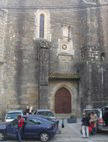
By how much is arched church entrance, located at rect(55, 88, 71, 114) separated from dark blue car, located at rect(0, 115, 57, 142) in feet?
43.0

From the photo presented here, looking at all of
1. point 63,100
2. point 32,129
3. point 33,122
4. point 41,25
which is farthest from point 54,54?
point 32,129

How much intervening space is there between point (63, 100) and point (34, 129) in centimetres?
1409

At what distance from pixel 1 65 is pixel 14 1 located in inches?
286

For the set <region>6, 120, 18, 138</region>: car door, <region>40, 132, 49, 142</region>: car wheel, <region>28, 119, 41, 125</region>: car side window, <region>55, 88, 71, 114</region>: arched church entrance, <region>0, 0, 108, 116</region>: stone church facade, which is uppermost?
<region>0, 0, 108, 116</region>: stone church facade

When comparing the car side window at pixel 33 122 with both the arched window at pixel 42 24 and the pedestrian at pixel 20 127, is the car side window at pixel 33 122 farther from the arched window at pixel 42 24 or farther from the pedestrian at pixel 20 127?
the arched window at pixel 42 24

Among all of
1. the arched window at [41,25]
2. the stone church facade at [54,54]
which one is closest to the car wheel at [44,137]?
the stone church facade at [54,54]

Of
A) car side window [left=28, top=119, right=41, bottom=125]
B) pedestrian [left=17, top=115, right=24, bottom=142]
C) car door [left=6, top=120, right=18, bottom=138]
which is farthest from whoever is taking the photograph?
car side window [left=28, top=119, right=41, bottom=125]

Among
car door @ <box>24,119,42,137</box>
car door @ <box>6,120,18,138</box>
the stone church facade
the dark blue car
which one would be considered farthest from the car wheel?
the stone church facade

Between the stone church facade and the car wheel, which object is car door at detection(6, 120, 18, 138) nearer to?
the car wheel

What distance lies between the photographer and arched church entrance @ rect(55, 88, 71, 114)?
94.8 feet

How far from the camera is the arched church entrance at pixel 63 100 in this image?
28.9 meters

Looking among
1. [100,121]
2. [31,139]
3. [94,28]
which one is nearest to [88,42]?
[94,28]

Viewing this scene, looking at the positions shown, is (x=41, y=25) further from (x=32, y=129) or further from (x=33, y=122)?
(x=32, y=129)

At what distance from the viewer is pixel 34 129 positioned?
50.3ft
